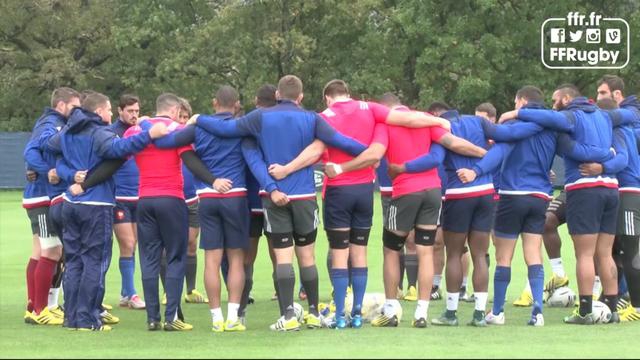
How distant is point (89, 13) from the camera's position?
47.7 meters

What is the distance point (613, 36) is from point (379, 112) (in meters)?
35.7

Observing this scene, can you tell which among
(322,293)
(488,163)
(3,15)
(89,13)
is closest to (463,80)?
(89,13)

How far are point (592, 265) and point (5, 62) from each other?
4017 centimetres

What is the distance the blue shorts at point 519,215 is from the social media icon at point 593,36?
33893mm

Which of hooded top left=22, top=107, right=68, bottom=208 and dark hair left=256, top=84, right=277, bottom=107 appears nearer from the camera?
dark hair left=256, top=84, right=277, bottom=107

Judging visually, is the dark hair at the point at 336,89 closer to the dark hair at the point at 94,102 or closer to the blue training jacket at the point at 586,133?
the blue training jacket at the point at 586,133

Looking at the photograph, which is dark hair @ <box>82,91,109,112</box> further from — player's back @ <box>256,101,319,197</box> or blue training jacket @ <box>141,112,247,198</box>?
player's back @ <box>256,101,319,197</box>

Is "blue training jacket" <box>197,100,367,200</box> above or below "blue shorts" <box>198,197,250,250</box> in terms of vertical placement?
above

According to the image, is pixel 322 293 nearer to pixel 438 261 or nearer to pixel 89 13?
pixel 438 261

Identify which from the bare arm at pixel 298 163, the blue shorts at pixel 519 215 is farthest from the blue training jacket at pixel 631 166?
the bare arm at pixel 298 163

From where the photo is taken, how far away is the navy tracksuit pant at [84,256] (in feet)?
33.3

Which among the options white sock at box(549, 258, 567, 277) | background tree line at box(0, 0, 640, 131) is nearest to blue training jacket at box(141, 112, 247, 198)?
white sock at box(549, 258, 567, 277)

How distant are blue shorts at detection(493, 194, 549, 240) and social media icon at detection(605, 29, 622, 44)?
114ft

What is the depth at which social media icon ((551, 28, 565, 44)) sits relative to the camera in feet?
142
